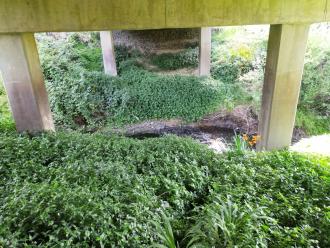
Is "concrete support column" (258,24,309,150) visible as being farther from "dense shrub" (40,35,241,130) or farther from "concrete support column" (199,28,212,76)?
"concrete support column" (199,28,212,76)

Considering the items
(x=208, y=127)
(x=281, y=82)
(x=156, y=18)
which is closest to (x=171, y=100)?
(x=208, y=127)

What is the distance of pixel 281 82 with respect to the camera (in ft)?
19.8

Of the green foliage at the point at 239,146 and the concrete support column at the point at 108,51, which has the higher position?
the concrete support column at the point at 108,51

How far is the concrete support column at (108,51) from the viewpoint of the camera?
13.5 meters

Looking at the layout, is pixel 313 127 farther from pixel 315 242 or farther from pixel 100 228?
pixel 100 228

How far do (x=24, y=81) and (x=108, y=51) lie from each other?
318 inches

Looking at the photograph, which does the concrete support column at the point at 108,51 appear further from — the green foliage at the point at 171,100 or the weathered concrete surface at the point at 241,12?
the weathered concrete surface at the point at 241,12

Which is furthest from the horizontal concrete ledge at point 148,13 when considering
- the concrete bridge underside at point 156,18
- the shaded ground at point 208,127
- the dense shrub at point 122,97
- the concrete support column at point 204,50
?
the concrete support column at point 204,50

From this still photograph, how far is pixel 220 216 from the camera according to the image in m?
3.20

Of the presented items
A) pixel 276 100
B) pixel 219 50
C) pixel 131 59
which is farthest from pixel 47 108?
pixel 219 50

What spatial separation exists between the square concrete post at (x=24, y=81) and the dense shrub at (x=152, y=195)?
1.18m

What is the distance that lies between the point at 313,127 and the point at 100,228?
34.4ft

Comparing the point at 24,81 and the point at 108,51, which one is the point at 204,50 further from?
the point at 24,81

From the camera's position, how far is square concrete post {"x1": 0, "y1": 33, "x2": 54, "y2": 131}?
5773 millimetres
